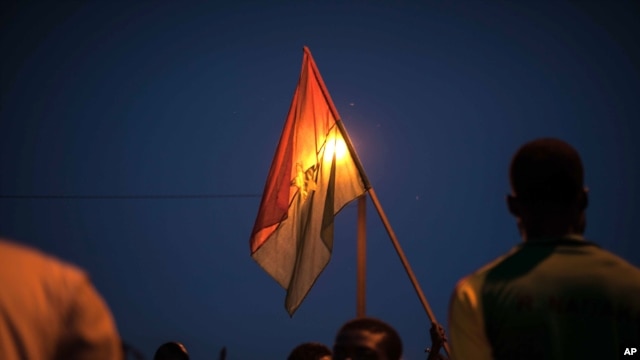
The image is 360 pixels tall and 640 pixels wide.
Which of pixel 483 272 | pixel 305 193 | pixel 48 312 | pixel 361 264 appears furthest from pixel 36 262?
pixel 361 264

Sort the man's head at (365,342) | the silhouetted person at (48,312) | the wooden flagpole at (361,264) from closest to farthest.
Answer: the silhouetted person at (48,312), the man's head at (365,342), the wooden flagpole at (361,264)

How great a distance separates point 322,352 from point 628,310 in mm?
3683

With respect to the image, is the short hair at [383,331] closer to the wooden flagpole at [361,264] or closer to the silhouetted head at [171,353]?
the silhouetted head at [171,353]

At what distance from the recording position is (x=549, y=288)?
2.44 m

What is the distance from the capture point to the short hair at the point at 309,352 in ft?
19.1

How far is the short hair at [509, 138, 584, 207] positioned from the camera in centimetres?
257

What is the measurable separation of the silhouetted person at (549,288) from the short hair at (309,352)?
3.34 metres

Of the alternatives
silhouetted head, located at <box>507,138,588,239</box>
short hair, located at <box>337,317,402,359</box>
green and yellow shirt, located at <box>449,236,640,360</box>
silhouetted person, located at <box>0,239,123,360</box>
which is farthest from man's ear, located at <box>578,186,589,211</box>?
short hair, located at <box>337,317,402,359</box>

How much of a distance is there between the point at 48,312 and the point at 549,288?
4.74 ft

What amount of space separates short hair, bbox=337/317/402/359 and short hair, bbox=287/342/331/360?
1.72m

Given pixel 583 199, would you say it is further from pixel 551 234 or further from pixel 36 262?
pixel 36 262

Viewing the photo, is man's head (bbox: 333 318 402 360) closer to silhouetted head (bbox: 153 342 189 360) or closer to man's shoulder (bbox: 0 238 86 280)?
man's shoulder (bbox: 0 238 86 280)

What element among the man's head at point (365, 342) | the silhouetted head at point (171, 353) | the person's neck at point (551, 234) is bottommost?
the silhouetted head at point (171, 353)

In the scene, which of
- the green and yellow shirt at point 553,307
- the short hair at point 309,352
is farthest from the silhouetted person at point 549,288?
the short hair at point 309,352
